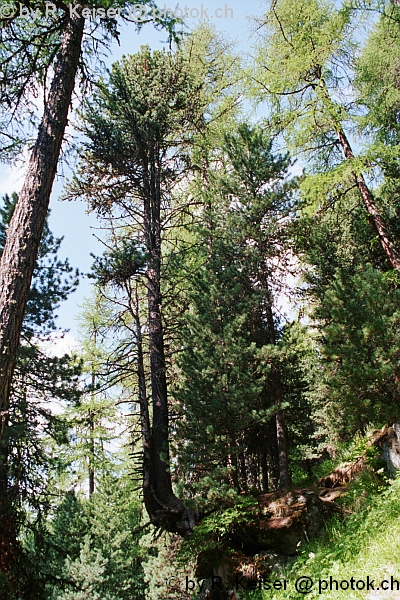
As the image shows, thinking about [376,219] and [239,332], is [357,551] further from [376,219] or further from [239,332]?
[376,219]

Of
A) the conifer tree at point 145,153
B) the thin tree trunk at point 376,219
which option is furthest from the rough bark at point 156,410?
the thin tree trunk at point 376,219

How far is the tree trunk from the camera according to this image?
4.44 metres

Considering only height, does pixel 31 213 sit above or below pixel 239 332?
below

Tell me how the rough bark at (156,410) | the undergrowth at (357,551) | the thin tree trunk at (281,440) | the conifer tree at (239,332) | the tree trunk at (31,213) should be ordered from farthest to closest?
the thin tree trunk at (281,440), the rough bark at (156,410), the conifer tree at (239,332), the tree trunk at (31,213), the undergrowth at (357,551)

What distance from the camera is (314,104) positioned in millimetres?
10078

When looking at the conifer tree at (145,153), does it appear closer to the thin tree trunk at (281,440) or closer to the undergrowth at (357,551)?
the thin tree trunk at (281,440)

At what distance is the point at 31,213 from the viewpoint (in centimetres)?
511

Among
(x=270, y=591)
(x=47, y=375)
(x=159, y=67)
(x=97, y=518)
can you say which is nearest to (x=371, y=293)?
(x=270, y=591)

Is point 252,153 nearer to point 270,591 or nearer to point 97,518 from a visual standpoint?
point 270,591

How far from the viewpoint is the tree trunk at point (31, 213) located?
4.44 meters

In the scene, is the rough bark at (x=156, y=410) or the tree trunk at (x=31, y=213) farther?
the rough bark at (x=156, y=410)

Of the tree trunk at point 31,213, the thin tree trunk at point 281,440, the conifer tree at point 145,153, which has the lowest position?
the thin tree trunk at point 281,440

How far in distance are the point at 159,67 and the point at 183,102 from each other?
108 cm

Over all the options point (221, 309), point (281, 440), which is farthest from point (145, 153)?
point (281, 440)
